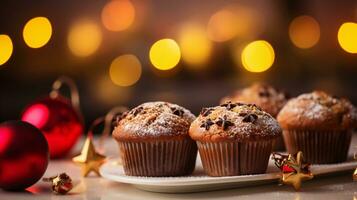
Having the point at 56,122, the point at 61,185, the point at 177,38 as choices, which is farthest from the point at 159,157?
the point at 177,38

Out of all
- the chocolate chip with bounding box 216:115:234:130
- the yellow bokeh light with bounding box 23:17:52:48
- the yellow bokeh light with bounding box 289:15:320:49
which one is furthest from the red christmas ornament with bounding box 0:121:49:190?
the yellow bokeh light with bounding box 289:15:320:49

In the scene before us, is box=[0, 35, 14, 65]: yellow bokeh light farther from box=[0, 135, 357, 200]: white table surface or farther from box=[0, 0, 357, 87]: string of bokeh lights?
box=[0, 135, 357, 200]: white table surface

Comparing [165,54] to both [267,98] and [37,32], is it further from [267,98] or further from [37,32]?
[267,98]

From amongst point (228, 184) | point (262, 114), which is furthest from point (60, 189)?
point (262, 114)

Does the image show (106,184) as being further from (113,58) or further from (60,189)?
(113,58)

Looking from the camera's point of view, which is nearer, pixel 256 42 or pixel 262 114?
pixel 262 114

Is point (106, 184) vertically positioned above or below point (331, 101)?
below
